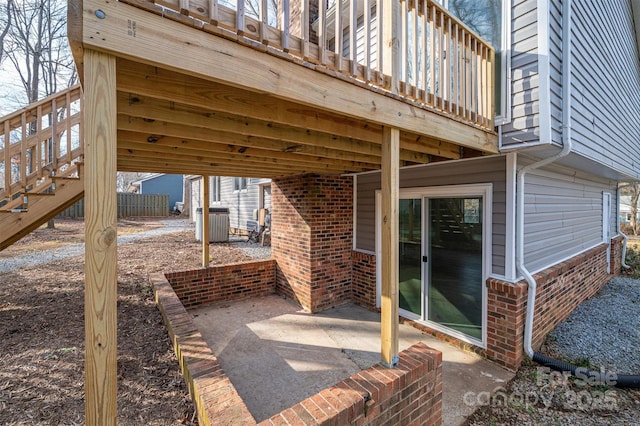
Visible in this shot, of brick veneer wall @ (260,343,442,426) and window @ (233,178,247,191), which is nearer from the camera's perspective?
brick veneer wall @ (260,343,442,426)

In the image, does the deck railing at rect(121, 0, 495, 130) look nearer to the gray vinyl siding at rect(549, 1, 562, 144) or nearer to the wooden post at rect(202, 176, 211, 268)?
the gray vinyl siding at rect(549, 1, 562, 144)

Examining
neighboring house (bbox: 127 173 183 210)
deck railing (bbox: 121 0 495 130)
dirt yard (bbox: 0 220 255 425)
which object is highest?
neighboring house (bbox: 127 173 183 210)

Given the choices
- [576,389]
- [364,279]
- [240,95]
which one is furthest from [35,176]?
[576,389]

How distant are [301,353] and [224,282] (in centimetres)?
248

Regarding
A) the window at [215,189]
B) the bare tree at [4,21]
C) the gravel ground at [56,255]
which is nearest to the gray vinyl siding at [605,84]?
the gravel ground at [56,255]

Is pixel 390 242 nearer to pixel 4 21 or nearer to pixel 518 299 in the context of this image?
pixel 518 299

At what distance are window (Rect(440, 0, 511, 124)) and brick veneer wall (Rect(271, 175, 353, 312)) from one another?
2.84 m

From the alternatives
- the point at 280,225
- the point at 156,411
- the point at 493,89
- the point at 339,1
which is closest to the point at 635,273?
the point at 493,89

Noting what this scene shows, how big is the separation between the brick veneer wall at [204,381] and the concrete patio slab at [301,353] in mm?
744

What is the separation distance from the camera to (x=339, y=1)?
6.14 feet

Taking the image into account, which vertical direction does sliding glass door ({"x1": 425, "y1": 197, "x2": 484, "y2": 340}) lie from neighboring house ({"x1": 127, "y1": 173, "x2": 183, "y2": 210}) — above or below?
below

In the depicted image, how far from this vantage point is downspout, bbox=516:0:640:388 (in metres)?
3.13

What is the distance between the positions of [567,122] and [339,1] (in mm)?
2835

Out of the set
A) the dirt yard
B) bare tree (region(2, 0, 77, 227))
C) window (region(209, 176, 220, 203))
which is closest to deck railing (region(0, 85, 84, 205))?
the dirt yard
